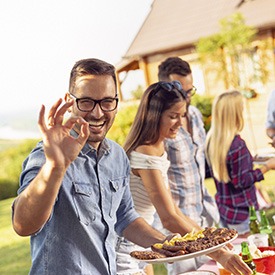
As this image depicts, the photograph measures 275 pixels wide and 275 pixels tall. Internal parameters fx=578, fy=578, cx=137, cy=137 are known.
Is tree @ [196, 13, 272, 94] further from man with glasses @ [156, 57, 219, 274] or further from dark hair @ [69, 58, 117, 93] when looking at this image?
dark hair @ [69, 58, 117, 93]

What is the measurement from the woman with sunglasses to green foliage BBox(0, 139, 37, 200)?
7.11 metres

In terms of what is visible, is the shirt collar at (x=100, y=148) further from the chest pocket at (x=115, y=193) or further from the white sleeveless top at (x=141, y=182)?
the white sleeveless top at (x=141, y=182)

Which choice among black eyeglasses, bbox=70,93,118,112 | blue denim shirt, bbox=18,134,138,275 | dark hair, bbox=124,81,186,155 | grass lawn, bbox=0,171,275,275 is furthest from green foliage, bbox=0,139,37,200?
black eyeglasses, bbox=70,93,118,112

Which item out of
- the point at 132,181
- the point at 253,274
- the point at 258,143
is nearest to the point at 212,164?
the point at 132,181

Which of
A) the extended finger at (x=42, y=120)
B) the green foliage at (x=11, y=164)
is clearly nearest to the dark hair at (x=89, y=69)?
the extended finger at (x=42, y=120)

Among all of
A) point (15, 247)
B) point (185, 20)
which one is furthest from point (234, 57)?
point (15, 247)

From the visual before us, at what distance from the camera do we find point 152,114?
2.49 m

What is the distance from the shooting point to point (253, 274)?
6.11 ft

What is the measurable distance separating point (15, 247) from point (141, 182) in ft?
17.7

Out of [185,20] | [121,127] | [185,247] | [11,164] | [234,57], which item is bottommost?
[11,164]

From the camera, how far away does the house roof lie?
1227 cm

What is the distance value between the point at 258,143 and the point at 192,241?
10.1m

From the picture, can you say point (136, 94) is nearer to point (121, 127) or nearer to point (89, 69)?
point (121, 127)

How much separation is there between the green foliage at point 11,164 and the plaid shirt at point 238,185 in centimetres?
638
